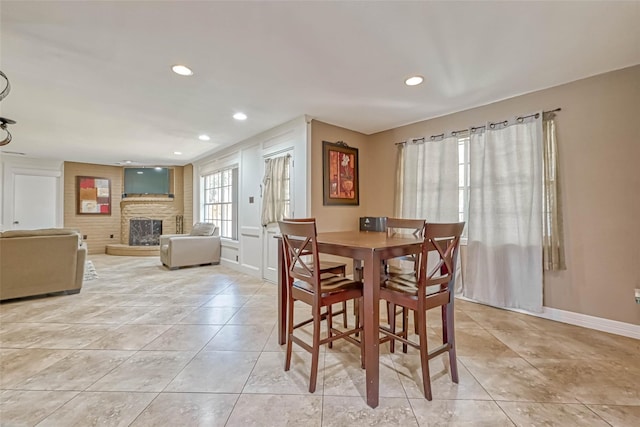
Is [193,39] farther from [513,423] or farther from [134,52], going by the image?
[513,423]

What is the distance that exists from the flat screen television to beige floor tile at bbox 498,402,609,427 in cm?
807

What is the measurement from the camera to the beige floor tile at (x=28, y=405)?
1.41m

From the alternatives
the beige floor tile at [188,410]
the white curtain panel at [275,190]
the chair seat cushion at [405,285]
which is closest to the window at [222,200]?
the white curtain panel at [275,190]

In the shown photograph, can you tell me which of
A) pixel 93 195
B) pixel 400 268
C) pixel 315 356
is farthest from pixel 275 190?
pixel 93 195

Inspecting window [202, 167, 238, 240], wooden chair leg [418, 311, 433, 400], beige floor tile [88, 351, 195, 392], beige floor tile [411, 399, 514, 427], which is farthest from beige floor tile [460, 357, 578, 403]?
window [202, 167, 238, 240]

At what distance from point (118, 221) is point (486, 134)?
864 cm

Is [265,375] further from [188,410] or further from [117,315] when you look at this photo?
[117,315]

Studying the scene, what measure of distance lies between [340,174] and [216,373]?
300 centimetres

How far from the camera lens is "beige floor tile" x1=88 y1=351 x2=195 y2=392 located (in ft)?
5.50

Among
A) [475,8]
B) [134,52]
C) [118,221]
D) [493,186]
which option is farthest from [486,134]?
[118,221]

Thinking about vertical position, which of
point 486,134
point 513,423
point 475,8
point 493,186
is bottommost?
point 513,423

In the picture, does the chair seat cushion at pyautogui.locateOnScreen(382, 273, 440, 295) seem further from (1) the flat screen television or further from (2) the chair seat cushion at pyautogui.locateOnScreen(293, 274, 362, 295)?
(1) the flat screen television

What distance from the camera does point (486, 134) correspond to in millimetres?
3154

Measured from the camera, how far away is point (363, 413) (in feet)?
4.79
